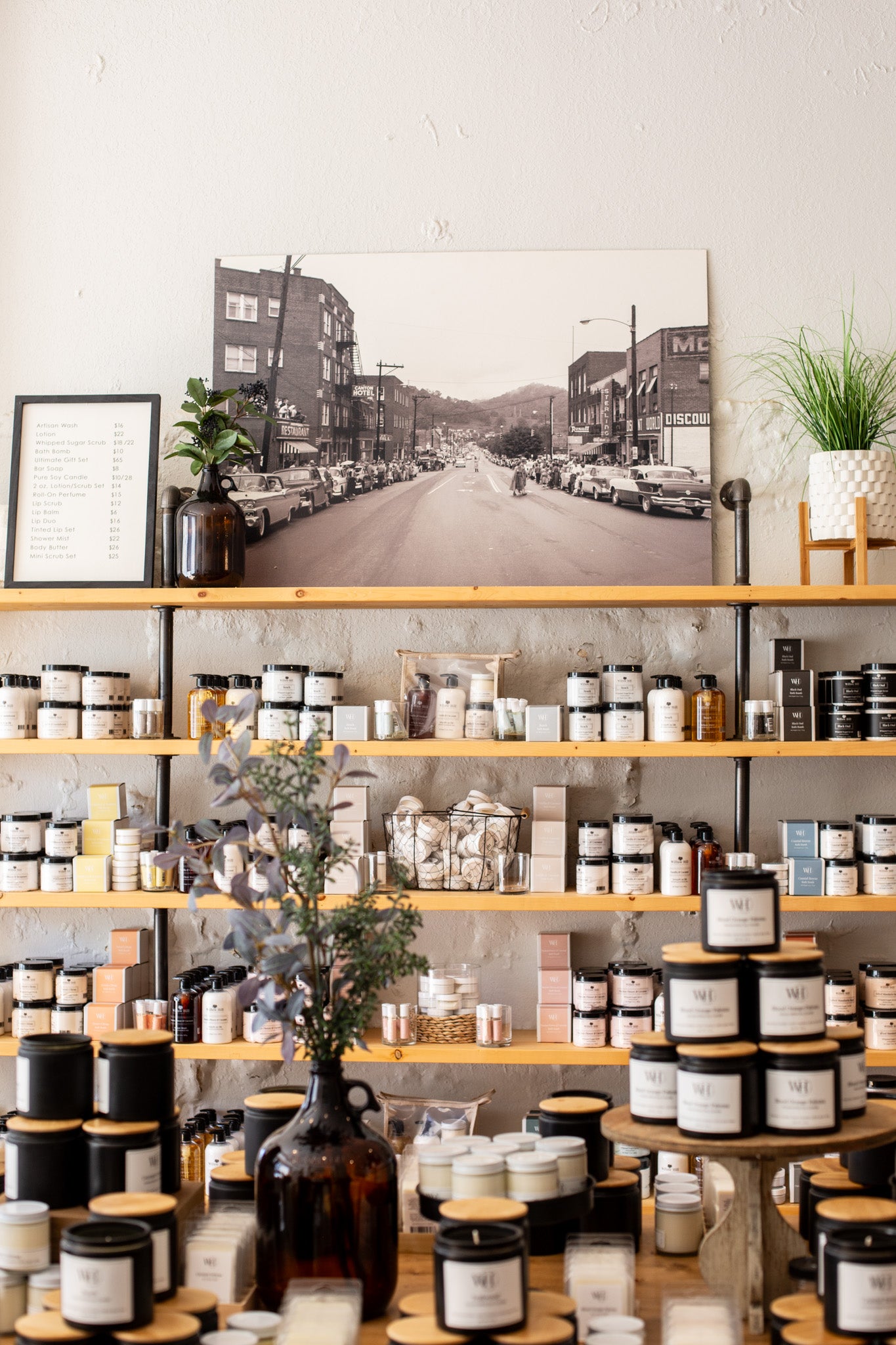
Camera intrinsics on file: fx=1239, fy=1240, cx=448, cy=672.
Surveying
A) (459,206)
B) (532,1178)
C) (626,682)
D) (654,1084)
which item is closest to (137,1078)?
(532,1178)

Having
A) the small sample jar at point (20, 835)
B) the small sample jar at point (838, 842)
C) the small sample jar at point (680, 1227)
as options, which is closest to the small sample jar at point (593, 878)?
the small sample jar at point (838, 842)

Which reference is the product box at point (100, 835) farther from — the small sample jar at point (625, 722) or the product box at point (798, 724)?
the product box at point (798, 724)

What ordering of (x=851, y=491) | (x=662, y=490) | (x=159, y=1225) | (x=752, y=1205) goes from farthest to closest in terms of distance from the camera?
1. (x=662, y=490)
2. (x=851, y=491)
3. (x=752, y=1205)
4. (x=159, y=1225)

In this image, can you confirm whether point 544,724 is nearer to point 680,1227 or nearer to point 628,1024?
point 628,1024

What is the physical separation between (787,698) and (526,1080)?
111cm

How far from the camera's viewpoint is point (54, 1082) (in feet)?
4.79

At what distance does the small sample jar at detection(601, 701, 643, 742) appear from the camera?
9.05ft

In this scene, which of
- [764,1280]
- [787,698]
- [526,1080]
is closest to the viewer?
[764,1280]

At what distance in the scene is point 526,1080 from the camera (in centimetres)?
300

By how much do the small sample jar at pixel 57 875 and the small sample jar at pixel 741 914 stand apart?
181 cm

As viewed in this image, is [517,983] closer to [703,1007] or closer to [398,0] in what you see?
[703,1007]

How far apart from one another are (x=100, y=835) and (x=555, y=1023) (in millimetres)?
1138

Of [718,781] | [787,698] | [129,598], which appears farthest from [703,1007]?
Answer: [129,598]

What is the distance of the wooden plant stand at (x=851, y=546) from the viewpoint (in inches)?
108
